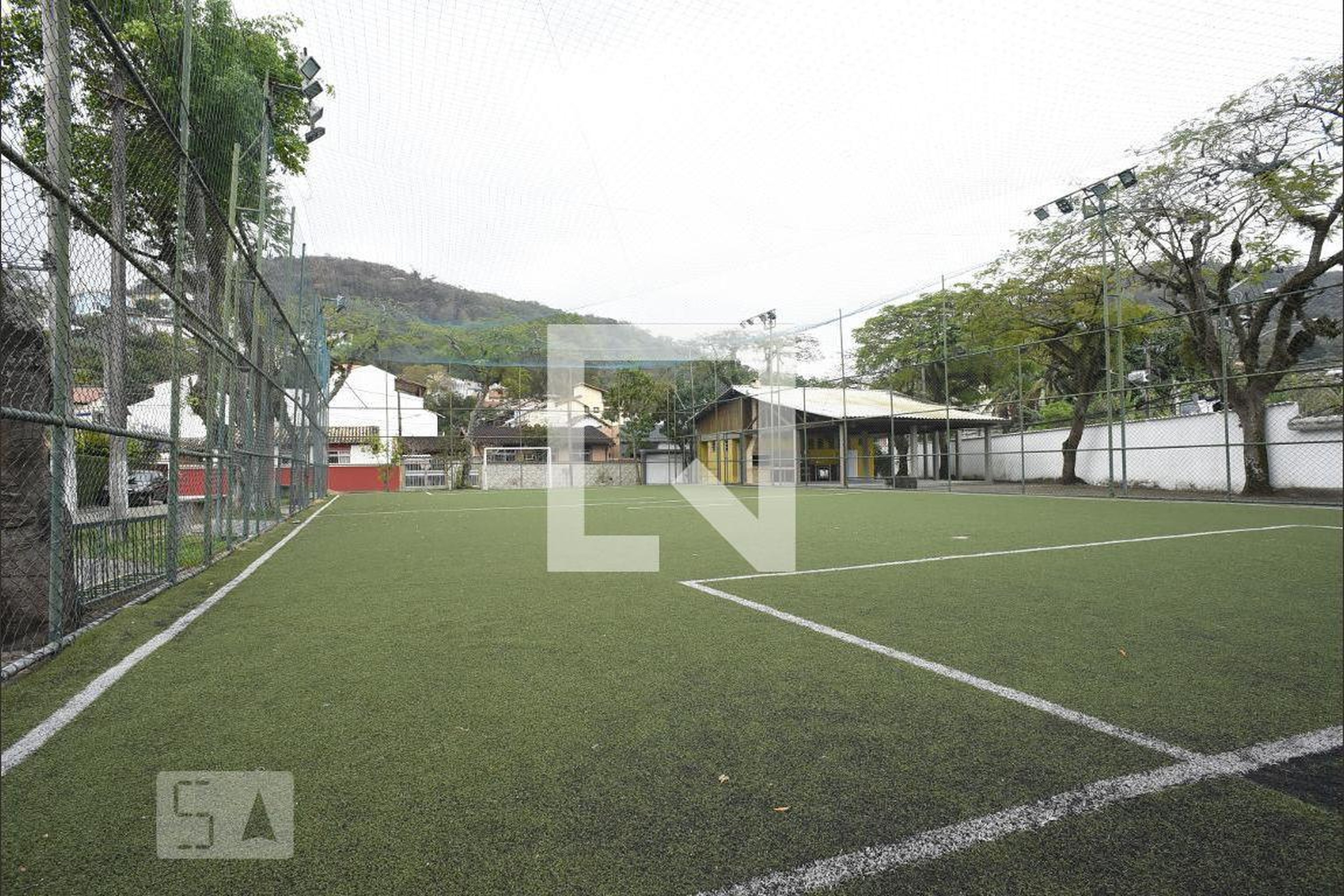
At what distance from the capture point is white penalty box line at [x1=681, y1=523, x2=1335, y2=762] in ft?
6.76

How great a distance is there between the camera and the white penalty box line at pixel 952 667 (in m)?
2.06

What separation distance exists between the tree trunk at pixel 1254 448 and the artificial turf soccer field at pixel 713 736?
33.1ft

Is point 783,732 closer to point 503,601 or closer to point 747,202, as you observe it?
point 503,601

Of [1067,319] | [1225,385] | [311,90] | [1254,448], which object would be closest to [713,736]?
[311,90]

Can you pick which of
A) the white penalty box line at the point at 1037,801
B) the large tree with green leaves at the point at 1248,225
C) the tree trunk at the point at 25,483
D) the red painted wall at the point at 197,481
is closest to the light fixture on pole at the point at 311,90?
the red painted wall at the point at 197,481

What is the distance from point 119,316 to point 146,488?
1107 millimetres

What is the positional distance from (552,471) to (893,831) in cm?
2610

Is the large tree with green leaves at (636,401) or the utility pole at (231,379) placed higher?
the large tree with green leaves at (636,401)

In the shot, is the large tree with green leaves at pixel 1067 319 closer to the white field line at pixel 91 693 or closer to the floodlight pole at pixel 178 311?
the floodlight pole at pixel 178 311

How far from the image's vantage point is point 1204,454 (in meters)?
14.0

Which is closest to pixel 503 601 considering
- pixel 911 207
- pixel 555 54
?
pixel 555 54

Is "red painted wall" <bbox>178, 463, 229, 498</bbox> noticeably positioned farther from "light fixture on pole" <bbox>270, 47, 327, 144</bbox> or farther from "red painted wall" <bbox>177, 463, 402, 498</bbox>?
"red painted wall" <bbox>177, 463, 402, 498</bbox>

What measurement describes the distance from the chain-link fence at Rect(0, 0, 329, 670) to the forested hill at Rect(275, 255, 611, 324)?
22.4ft

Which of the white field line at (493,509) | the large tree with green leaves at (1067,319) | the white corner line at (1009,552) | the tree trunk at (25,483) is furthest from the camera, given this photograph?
the large tree with green leaves at (1067,319)
